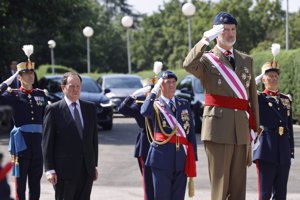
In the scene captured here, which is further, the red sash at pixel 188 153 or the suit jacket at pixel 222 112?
the red sash at pixel 188 153

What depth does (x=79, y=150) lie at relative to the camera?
7637 mm

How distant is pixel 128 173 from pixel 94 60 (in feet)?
196

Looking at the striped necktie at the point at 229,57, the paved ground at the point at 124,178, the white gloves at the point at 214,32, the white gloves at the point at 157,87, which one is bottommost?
the paved ground at the point at 124,178

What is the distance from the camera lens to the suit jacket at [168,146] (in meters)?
8.27

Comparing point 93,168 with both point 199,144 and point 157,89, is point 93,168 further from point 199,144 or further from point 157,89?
point 199,144

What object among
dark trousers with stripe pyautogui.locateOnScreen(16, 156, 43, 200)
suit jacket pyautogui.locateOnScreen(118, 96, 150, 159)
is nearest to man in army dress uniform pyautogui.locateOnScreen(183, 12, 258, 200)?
suit jacket pyautogui.locateOnScreen(118, 96, 150, 159)

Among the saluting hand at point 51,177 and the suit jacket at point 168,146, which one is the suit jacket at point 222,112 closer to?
the suit jacket at point 168,146

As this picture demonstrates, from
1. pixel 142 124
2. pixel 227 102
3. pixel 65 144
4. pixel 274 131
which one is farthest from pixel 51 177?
pixel 274 131

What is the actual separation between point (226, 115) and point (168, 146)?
115cm

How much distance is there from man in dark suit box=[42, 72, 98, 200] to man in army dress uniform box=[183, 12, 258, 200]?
112 centimetres

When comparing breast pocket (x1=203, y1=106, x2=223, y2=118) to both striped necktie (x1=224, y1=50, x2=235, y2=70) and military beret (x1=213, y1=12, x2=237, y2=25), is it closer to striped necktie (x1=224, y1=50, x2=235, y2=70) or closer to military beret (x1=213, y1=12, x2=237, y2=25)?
striped necktie (x1=224, y1=50, x2=235, y2=70)

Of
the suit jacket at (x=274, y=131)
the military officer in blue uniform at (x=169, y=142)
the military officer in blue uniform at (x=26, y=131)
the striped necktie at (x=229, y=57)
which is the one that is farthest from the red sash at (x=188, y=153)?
the military officer in blue uniform at (x=26, y=131)

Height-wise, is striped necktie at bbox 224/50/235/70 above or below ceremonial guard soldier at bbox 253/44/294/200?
above

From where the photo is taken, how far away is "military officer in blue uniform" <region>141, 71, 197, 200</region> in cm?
825
